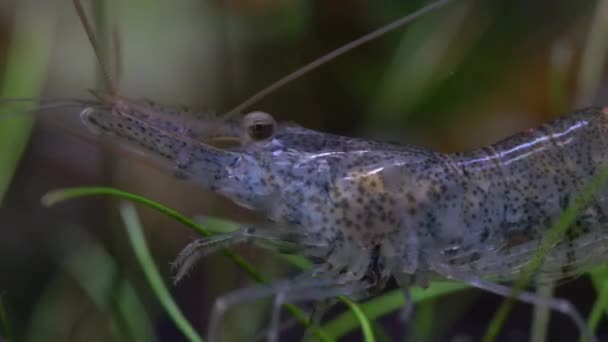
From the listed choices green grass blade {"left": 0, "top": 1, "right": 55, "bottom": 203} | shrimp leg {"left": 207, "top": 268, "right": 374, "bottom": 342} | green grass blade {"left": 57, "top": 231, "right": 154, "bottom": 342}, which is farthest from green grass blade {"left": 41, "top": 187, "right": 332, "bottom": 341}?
green grass blade {"left": 57, "top": 231, "right": 154, "bottom": 342}

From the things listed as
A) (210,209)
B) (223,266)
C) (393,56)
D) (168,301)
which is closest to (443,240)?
(168,301)

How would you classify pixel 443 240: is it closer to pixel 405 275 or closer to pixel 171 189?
pixel 405 275

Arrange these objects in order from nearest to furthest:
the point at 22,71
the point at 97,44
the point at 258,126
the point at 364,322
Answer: the point at 97,44
the point at 364,322
the point at 258,126
the point at 22,71

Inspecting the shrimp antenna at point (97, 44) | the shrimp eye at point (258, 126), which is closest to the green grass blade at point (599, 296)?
the shrimp eye at point (258, 126)

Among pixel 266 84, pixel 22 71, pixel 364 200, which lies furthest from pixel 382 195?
pixel 266 84

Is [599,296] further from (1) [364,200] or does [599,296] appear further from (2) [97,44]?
(2) [97,44]
